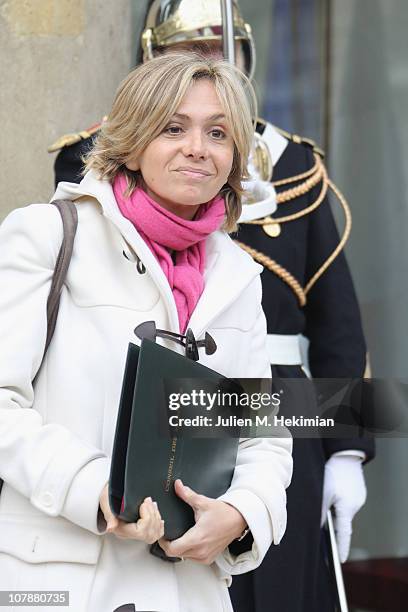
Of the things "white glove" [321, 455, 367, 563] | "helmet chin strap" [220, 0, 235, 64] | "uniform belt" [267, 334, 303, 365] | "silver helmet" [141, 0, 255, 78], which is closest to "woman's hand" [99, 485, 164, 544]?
"uniform belt" [267, 334, 303, 365]

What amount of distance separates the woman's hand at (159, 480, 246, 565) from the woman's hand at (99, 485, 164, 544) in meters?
0.06

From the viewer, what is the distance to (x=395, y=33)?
4516 mm

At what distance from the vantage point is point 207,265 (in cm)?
230

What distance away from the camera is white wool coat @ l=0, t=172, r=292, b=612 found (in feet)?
6.58

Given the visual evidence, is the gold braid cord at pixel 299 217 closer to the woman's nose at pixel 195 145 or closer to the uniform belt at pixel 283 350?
the uniform belt at pixel 283 350

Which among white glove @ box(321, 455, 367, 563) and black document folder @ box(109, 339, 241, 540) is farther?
white glove @ box(321, 455, 367, 563)

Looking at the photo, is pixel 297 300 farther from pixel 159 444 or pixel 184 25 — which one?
pixel 159 444

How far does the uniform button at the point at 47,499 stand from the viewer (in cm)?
199

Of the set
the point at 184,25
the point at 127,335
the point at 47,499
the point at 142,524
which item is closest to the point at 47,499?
the point at 47,499

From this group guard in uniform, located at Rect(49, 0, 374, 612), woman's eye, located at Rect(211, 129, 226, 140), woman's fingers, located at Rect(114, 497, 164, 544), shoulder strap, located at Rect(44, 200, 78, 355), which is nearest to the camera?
woman's fingers, located at Rect(114, 497, 164, 544)

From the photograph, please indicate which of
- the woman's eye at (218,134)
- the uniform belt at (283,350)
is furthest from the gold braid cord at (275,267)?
the woman's eye at (218,134)

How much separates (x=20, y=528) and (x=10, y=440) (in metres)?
0.15

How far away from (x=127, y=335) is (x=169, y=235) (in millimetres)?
194

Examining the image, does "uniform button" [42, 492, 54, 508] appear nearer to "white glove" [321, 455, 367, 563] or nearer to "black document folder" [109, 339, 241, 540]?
"black document folder" [109, 339, 241, 540]
